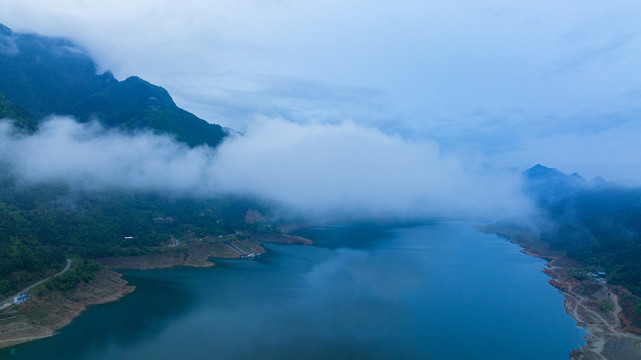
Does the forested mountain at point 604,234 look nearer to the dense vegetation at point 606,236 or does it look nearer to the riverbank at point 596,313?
the dense vegetation at point 606,236

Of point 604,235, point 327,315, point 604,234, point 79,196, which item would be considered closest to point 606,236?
point 604,235

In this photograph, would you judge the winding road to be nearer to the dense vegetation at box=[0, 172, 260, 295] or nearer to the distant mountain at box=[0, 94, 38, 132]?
the dense vegetation at box=[0, 172, 260, 295]

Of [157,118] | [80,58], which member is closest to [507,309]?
[157,118]

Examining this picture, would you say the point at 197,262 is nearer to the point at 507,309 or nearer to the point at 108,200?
the point at 108,200

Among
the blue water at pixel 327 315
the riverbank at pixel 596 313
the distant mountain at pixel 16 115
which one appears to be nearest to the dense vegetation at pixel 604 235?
the riverbank at pixel 596 313

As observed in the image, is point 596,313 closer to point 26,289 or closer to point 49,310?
point 49,310

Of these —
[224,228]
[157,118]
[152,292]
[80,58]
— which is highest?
[80,58]

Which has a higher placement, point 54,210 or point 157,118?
point 157,118
